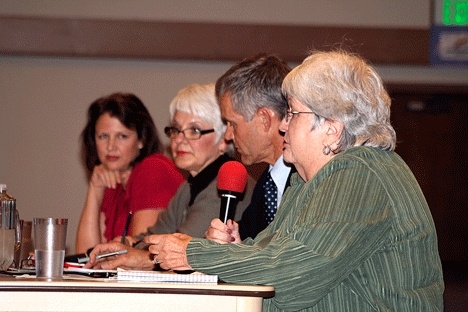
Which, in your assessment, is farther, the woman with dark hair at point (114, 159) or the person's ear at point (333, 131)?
the woman with dark hair at point (114, 159)

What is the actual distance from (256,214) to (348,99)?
1011mm

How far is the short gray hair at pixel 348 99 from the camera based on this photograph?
230 centimetres

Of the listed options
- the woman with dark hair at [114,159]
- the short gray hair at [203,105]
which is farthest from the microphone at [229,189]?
the woman with dark hair at [114,159]

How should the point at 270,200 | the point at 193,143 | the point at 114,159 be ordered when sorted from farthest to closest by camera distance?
the point at 114,159
the point at 193,143
the point at 270,200

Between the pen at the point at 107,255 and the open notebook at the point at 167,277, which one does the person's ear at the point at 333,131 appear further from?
the pen at the point at 107,255

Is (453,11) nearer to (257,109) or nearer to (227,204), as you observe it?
(257,109)

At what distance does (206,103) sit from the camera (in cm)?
385

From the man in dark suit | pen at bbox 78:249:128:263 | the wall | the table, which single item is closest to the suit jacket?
the man in dark suit

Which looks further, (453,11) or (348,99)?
(453,11)

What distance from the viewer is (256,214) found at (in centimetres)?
322

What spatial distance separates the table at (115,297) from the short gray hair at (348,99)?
573mm

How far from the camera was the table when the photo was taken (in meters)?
1.96

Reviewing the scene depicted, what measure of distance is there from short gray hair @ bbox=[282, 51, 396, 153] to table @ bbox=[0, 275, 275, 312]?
22.5 inches

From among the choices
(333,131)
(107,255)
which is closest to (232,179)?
(333,131)
